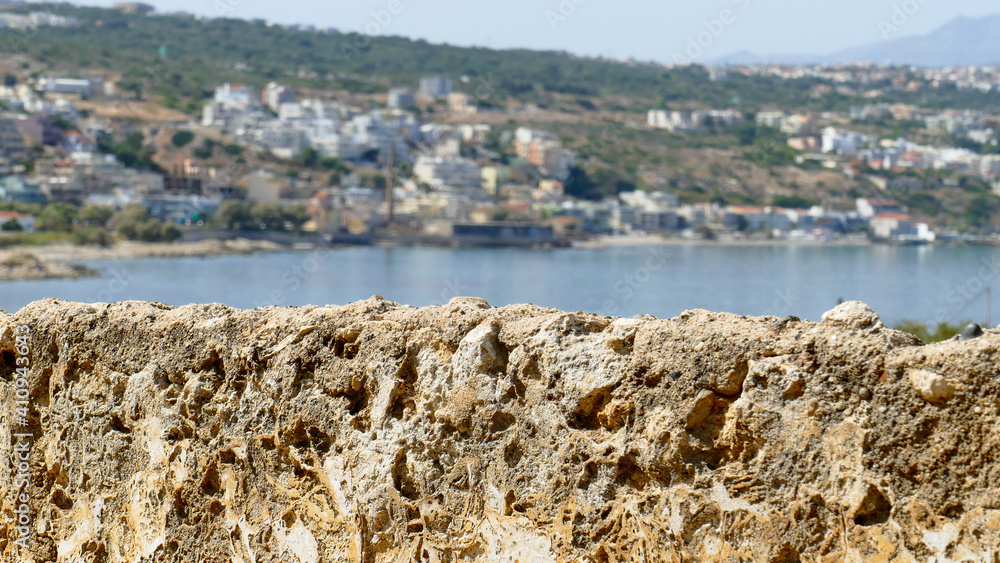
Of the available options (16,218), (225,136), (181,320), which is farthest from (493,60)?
(181,320)

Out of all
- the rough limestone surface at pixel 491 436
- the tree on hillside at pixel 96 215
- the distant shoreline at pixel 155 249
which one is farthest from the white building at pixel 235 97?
the rough limestone surface at pixel 491 436

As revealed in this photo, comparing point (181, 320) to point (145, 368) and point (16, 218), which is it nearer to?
point (145, 368)

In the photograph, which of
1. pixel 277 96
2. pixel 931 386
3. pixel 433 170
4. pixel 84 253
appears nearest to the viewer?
pixel 931 386

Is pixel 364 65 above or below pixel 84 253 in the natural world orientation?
above

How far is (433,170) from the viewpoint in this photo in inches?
4063

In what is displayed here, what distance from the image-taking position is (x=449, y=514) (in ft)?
9.70

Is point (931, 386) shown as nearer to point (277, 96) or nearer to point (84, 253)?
point (84, 253)

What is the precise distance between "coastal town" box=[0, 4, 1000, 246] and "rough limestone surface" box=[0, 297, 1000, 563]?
208 ft

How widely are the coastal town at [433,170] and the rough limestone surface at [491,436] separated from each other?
63.5 m

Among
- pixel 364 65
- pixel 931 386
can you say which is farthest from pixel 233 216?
pixel 364 65

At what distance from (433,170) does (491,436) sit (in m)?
101

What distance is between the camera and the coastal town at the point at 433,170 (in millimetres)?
76375

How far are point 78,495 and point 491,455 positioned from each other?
1.36m

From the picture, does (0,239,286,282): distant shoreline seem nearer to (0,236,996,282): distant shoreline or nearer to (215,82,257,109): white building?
(0,236,996,282): distant shoreline
